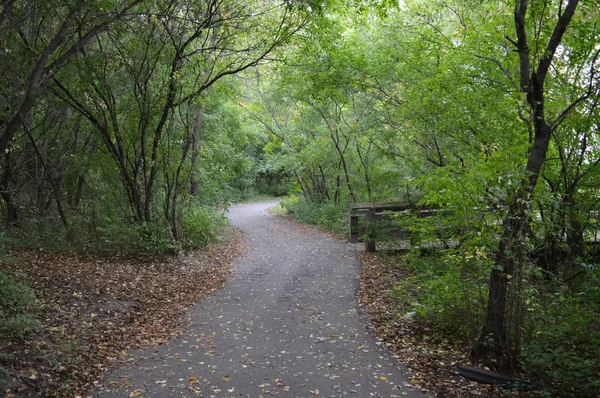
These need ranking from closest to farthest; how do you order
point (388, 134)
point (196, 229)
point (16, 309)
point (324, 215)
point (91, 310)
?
point (16, 309), point (91, 310), point (196, 229), point (388, 134), point (324, 215)

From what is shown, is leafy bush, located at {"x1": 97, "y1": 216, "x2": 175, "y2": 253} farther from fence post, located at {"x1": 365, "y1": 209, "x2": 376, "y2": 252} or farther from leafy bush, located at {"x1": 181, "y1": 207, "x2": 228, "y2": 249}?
fence post, located at {"x1": 365, "y1": 209, "x2": 376, "y2": 252}

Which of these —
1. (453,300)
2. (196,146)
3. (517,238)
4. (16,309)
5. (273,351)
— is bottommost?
(273,351)

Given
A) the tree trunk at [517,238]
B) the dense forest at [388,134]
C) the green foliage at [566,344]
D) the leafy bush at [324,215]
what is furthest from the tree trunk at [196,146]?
the green foliage at [566,344]

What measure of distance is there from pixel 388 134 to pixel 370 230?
3.83m

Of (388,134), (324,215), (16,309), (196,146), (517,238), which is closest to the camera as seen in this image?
(517,238)

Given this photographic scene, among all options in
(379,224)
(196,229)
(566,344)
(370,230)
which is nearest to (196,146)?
(196,229)

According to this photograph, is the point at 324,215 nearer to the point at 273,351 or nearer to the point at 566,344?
the point at 273,351

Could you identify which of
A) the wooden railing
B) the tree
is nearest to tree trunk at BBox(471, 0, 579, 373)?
the tree

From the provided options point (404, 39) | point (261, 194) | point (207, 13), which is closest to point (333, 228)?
point (404, 39)

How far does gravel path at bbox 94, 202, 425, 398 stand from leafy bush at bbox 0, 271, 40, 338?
4.08ft

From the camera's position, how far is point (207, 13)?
378 inches

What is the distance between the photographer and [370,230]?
12.4 metres

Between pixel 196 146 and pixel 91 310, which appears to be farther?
pixel 196 146

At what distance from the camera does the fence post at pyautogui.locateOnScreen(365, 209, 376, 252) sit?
12.3 meters
